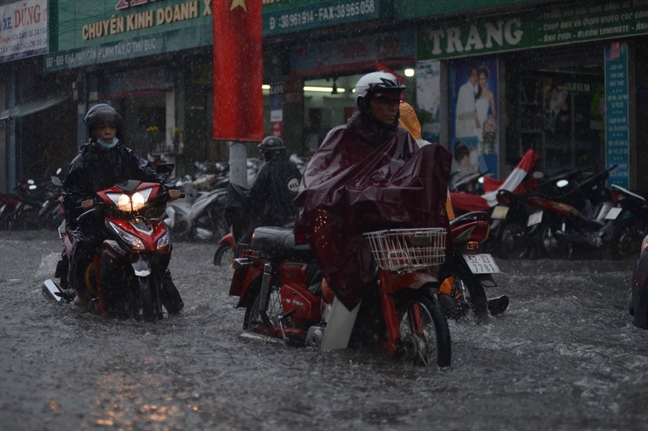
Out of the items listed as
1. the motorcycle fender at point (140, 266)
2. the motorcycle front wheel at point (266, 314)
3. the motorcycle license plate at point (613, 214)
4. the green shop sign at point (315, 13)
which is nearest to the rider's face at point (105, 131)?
the motorcycle fender at point (140, 266)

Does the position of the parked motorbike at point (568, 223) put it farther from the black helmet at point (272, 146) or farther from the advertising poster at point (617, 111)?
the black helmet at point (272, 146)

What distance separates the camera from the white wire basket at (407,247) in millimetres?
5402

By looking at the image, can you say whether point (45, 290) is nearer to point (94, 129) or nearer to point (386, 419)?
point (94, 129)

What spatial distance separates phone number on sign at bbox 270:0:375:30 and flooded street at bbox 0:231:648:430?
10519 millimetres

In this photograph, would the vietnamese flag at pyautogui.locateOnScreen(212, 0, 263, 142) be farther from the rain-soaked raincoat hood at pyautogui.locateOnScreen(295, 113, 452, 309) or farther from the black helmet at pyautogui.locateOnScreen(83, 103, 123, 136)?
the rain-soaked raincoat hood at pyautogui.locateOnScreen(295, 113, 452, 309)

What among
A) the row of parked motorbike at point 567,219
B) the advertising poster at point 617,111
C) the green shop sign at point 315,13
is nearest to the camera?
the row of parked motorbike at point 567,219

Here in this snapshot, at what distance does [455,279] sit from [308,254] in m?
1.62

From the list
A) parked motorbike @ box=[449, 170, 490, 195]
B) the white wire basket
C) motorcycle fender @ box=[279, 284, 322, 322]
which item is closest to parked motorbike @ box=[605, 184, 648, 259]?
parked motorbike @ box=[449, 170, 490, 195]

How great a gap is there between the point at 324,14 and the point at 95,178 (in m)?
11.3

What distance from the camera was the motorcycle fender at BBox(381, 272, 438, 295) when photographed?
5.52 m

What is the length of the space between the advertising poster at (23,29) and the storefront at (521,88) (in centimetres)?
1425

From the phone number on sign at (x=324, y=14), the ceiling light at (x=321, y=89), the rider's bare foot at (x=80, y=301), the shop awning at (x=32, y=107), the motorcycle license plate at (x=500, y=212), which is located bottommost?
the rider's bare foot at (x=80, y=301)

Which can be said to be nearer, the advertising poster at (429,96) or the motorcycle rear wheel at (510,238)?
the motorcycle rear wheel at (510,238)

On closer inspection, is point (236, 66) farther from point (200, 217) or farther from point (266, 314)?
point (266, 314)
